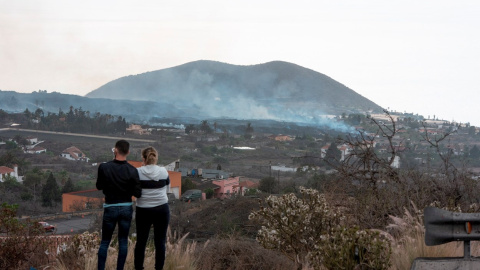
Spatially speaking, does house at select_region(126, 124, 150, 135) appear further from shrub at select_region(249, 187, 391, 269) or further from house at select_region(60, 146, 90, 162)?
shrub at select_region(249, 187, 391, 269)

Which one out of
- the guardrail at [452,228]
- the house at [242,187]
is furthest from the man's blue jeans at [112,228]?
the house at [242,187]

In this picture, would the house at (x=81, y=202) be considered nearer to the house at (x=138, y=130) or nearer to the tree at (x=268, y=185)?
the tree at (x=268, y=185)

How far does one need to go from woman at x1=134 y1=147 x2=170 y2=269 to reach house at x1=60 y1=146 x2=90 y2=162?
359 ft

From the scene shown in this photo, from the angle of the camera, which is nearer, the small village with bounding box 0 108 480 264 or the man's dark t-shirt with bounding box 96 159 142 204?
the man's dark t-shirt with bounding box 96 159 142 204

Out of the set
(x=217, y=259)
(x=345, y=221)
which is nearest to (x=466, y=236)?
(x=217, y=259)

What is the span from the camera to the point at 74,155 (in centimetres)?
11625

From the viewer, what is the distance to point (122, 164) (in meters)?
6.66

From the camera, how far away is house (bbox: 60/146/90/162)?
114312 millimetres

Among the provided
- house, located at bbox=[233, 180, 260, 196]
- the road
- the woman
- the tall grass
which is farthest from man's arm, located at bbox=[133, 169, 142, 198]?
house, located at bbox=[233, 180, 260, 196]

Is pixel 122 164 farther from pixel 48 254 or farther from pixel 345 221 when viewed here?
pixel 345 221

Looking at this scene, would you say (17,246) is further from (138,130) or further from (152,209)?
(138,130)

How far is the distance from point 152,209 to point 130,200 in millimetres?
273

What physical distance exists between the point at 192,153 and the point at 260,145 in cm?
2845

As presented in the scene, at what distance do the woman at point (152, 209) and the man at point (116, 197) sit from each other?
0.56ft
